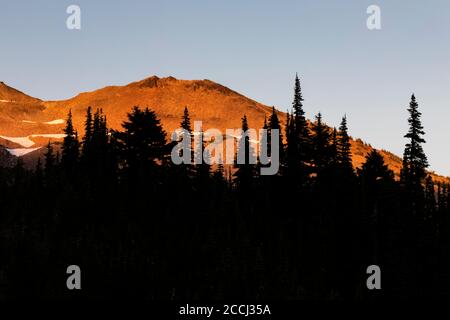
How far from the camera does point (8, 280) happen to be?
34.5 metres

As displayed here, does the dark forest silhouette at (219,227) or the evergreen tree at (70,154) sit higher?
the evergreen tree at (70,154)

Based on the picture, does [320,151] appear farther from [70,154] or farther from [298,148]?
[70,154]

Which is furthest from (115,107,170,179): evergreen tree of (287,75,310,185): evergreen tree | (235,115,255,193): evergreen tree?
(287,75,310,185): evergreen tree

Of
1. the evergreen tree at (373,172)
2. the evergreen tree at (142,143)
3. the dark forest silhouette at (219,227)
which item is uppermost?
the evergreen tree at (142,143)

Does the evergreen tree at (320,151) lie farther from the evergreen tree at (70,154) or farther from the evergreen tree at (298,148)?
the evergreen tree at (70,154)

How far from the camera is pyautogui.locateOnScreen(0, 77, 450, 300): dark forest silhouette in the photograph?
38.1 metres

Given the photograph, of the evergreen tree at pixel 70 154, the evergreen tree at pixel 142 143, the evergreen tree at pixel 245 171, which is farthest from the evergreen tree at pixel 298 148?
the evergreen tree at pixel 70 154

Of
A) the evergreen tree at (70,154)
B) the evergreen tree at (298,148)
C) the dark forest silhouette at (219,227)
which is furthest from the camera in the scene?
the evergreen tree at (70,154)

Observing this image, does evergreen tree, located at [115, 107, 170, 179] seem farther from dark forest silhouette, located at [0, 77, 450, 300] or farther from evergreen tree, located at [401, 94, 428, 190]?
Answer: evergreen tree, located at [401, 94, 428, 190]

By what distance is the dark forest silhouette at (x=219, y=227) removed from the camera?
38125 mm

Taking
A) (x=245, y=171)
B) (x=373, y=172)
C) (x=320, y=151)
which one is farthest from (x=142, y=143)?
(x=373, y=172)
